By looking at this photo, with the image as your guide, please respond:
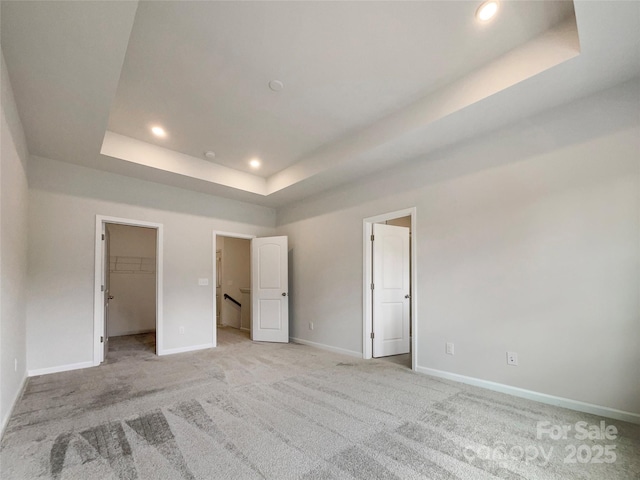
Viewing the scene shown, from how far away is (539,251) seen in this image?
9.28 ft

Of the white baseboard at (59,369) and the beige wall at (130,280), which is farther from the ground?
the beige wall at (130,280)

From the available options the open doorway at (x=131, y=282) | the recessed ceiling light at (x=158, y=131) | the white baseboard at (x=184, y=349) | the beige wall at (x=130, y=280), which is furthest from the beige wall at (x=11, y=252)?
the beige wall at (x=130, y=280)

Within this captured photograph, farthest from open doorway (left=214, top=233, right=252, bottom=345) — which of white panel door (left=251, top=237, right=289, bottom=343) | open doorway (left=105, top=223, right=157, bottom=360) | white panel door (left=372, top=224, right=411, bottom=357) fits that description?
white panel door (left=372, top=224, right=411, bottom=357)

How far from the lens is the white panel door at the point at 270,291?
5.57 m

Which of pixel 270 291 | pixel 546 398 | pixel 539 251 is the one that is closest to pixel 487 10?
pixel 539 251

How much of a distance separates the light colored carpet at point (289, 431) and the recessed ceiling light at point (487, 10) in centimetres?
298

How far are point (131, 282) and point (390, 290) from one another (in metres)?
5.83

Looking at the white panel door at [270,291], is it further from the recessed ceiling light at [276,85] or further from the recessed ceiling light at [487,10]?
the recessed ceiling light at [487,10]

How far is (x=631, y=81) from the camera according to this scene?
242 cm

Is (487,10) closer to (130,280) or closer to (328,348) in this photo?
(328,348)

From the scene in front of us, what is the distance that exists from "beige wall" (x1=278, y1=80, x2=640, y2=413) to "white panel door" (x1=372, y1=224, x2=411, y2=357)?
0.75 metres

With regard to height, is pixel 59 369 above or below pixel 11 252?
below

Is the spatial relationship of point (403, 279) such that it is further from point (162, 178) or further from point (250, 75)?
point (162, 178)

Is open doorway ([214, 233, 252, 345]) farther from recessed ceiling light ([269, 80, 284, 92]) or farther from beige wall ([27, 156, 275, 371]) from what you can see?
recessed ceiling light ([269, 80, 284, 92])
